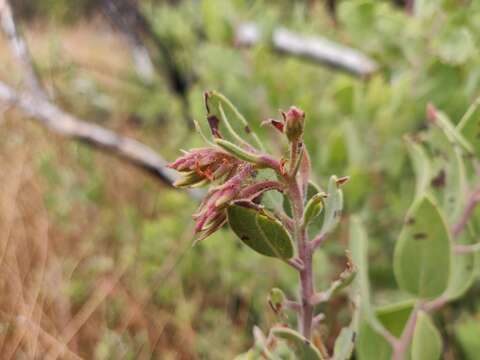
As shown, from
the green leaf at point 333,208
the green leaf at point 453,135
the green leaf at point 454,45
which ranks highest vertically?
the green leaf at point 454,45

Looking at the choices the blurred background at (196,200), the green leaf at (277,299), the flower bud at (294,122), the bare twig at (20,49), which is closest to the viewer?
the flower bud at (294,122)

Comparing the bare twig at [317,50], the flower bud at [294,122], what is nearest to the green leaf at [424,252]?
the flower bud at [294,122]

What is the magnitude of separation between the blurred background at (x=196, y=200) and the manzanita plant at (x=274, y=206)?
48 centimetres

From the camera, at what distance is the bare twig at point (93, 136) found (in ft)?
5.42

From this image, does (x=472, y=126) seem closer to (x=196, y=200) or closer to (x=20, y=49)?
(x=196, y=200)

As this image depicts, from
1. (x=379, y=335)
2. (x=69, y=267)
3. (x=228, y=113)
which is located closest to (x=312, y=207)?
(x=228, y=113)

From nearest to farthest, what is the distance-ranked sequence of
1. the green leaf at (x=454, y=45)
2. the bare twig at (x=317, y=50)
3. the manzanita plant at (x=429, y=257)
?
the manzanita plant at (x=429, y=257) → the green leaf at (x=454, y=45) → the bare twig at (x=317, y=50)

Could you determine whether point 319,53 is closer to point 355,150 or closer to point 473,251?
point 355,150

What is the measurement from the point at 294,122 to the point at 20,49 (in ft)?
5.10

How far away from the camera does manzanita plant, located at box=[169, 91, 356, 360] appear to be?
0.43 m

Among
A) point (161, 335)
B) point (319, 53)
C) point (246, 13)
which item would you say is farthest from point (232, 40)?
point (161, 335)

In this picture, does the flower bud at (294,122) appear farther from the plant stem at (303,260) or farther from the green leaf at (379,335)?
the green leaf at (379,335)

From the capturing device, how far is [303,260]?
47cm

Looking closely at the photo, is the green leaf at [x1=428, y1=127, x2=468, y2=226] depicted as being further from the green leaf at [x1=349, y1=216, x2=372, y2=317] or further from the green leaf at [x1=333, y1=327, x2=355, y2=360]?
the green leaf at [x1=333, y1=327, x2=355, y2=360]
